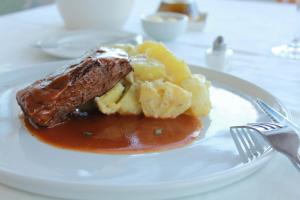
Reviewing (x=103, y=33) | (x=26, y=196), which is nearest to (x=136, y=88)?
(x=26, y=196)

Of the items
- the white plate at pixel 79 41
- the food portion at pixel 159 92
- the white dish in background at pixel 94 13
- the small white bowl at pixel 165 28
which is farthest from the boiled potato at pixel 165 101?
the white dish in background at pixel 94 13

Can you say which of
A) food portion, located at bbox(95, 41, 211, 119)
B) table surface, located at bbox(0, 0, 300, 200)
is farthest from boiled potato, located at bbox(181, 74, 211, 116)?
table surface, located at bbox(0, 0, 300, 200)

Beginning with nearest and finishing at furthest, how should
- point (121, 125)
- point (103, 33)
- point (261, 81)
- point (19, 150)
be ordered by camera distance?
1. point (19, 150)
2. point (121, 125)
3. point (261, 81)
4. point (103, 33)

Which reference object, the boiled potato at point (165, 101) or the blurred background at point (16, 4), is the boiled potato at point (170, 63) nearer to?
the boiled potato at point (165, 101)

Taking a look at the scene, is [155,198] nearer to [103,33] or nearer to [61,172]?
[61,172]

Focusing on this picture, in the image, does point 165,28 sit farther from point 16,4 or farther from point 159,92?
point 16,4

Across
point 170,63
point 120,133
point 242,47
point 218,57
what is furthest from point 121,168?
point 242,47
